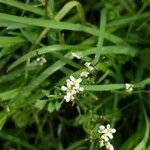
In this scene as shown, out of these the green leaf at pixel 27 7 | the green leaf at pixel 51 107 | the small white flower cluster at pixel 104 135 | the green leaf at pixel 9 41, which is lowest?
the small white flower cluster at pixel 104 135

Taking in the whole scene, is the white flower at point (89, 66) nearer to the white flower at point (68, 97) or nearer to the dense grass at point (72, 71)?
the dense grass at point (72, 71)

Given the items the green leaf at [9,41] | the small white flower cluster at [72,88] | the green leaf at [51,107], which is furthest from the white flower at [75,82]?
the green leaf at [9,41]

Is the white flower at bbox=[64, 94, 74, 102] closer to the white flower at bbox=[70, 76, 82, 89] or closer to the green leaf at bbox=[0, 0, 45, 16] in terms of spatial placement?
the white flower at bbox=[70, 76, 82, 89]

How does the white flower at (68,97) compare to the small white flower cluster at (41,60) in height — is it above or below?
below

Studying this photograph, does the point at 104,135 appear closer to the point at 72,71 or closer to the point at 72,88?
the point at 72,88

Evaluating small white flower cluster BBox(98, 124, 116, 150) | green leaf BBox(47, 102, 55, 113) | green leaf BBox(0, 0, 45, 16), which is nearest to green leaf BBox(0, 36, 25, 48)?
green leaf BBox(0, 0, 45, 16)

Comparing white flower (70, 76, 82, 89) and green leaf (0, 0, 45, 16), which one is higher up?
green leaf (0, 0, 45, 16)

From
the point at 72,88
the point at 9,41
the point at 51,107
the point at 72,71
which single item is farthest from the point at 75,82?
the point at 9,41

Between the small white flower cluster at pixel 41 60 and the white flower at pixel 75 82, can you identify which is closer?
the white flower at pixel 75 82
